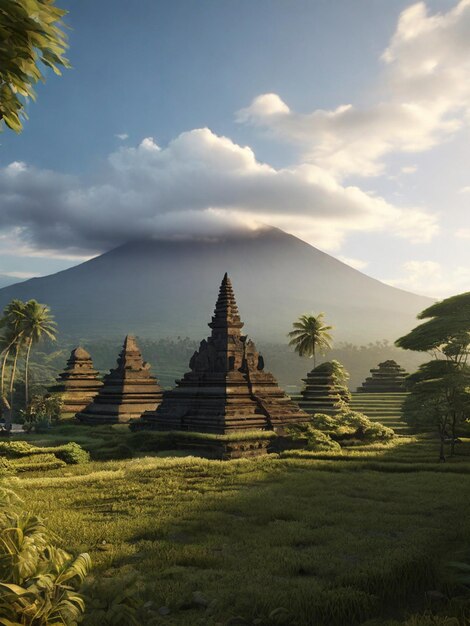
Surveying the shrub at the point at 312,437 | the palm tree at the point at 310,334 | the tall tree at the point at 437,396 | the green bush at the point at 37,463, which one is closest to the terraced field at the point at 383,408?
the shrub at the point at 312,437

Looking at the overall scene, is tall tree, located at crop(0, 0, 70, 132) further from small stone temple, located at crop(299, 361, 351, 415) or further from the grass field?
small stone temple, located at crop(299, 361, 351, 415)

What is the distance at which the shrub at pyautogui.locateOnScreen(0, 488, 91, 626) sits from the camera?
5242 mm

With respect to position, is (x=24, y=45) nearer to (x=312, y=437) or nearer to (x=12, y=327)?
(x=312, y=437)

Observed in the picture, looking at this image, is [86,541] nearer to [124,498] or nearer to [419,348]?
[124,498]

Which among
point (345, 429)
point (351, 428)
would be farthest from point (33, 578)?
point (351, 428)

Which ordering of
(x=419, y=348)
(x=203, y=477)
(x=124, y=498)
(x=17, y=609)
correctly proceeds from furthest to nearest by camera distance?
(x=419, y=348), (x=203, y=477), (x=124, y=498), (x=17, y=609)

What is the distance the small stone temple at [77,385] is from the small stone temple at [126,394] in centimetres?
594

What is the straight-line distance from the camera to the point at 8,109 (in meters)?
6.91

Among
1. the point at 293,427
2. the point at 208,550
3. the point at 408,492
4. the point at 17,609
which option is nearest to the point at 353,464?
the point at 408,492

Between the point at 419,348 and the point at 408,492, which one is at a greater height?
the point at 419,348

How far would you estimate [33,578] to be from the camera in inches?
221

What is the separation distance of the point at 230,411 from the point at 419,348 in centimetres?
1220

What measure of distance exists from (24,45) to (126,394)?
137 ft

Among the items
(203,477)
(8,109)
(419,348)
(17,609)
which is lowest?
(203,477)
